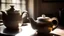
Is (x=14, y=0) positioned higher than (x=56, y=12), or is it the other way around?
(x=14, y=0)

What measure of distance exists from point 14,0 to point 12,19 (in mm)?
808

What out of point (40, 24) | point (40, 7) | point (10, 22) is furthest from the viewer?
point (40, 7)

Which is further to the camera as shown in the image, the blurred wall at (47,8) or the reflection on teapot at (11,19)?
the blurred wall at (47,8)

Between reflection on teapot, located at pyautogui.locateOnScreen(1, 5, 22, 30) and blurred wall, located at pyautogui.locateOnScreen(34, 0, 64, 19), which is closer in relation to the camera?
reflection on teapot, located at pyautogui.locateOnScreen(1, 5, 22, 30)

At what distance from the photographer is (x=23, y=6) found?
1993 millimetres

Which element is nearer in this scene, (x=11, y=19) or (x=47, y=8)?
(x=11, y=19)

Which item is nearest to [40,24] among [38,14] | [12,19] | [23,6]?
[12,19]

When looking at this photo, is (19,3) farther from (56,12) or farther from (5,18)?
(5,18)

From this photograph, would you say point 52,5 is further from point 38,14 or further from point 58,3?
point 38,14

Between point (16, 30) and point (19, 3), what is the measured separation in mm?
809

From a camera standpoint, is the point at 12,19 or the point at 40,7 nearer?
the point at 12,19

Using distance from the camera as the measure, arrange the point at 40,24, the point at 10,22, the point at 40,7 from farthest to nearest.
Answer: the point at 40,7 → the point at 10,22 → the point at 40,24

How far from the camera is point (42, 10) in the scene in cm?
190

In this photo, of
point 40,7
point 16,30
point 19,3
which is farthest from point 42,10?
point 16,30
